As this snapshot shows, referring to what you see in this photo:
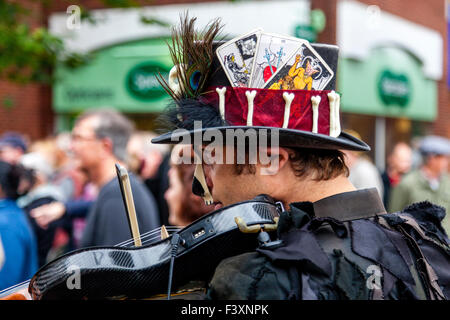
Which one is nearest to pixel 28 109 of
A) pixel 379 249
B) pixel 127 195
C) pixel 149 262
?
pixel 127 195

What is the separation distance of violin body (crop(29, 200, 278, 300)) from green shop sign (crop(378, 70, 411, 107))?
1157cm

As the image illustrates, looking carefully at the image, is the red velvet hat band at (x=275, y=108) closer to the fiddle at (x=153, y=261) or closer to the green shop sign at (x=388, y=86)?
the fiddle at (x=153, y=261)

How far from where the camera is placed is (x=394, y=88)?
13.1 metres

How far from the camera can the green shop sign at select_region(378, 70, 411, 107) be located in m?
12.7

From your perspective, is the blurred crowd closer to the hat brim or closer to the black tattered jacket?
the hat brim

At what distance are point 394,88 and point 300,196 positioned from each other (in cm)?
1202

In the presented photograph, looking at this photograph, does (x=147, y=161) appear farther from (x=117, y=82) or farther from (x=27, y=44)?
(x=117, y=82)

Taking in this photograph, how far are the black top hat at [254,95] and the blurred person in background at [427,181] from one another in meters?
4.37

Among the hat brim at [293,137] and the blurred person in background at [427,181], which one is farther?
the blurred person in background at [427,181]

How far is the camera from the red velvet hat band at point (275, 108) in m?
1.71

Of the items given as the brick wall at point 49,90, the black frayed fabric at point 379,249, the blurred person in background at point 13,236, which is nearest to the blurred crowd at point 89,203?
the blurred person in background at point 13,236

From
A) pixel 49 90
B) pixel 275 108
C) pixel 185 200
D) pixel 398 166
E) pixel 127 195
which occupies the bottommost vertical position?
pixel 398 166

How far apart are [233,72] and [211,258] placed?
1.81 ft

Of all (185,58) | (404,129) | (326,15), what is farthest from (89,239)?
(404,129)
